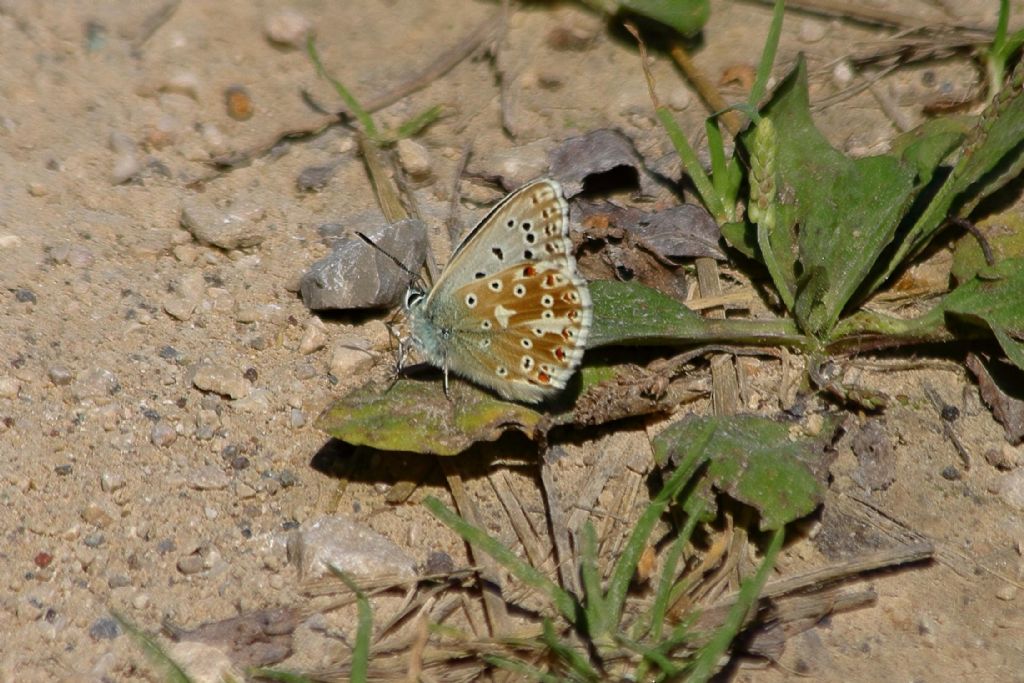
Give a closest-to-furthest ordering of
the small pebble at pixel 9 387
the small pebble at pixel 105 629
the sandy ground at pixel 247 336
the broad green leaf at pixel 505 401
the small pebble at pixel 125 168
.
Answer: the small pebble at pixel 105 629 < the sandy ground at pixel 247 336 < the broad green leaf at pixel 505 401 < the small pebble at pixel 9 387 < the small pebble at pixel 125 168

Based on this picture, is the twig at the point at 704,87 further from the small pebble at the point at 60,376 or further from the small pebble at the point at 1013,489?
the small pebble at the point at 60,376

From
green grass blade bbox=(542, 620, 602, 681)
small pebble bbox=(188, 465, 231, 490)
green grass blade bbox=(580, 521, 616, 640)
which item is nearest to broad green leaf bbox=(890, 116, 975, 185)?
green grass blade bbox=(580, 521, 616, 640)

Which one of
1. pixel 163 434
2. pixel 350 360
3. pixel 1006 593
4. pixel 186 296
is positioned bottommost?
pixel 1006 593

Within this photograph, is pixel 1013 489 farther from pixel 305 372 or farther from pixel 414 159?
pixel 414 159

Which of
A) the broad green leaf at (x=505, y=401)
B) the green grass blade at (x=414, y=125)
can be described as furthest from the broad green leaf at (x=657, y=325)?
the green grass blade at (x=414, y=125)

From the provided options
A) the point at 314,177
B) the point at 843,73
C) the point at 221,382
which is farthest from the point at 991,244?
the point at 221,382

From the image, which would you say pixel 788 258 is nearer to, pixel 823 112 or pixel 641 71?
pixel 823 112
